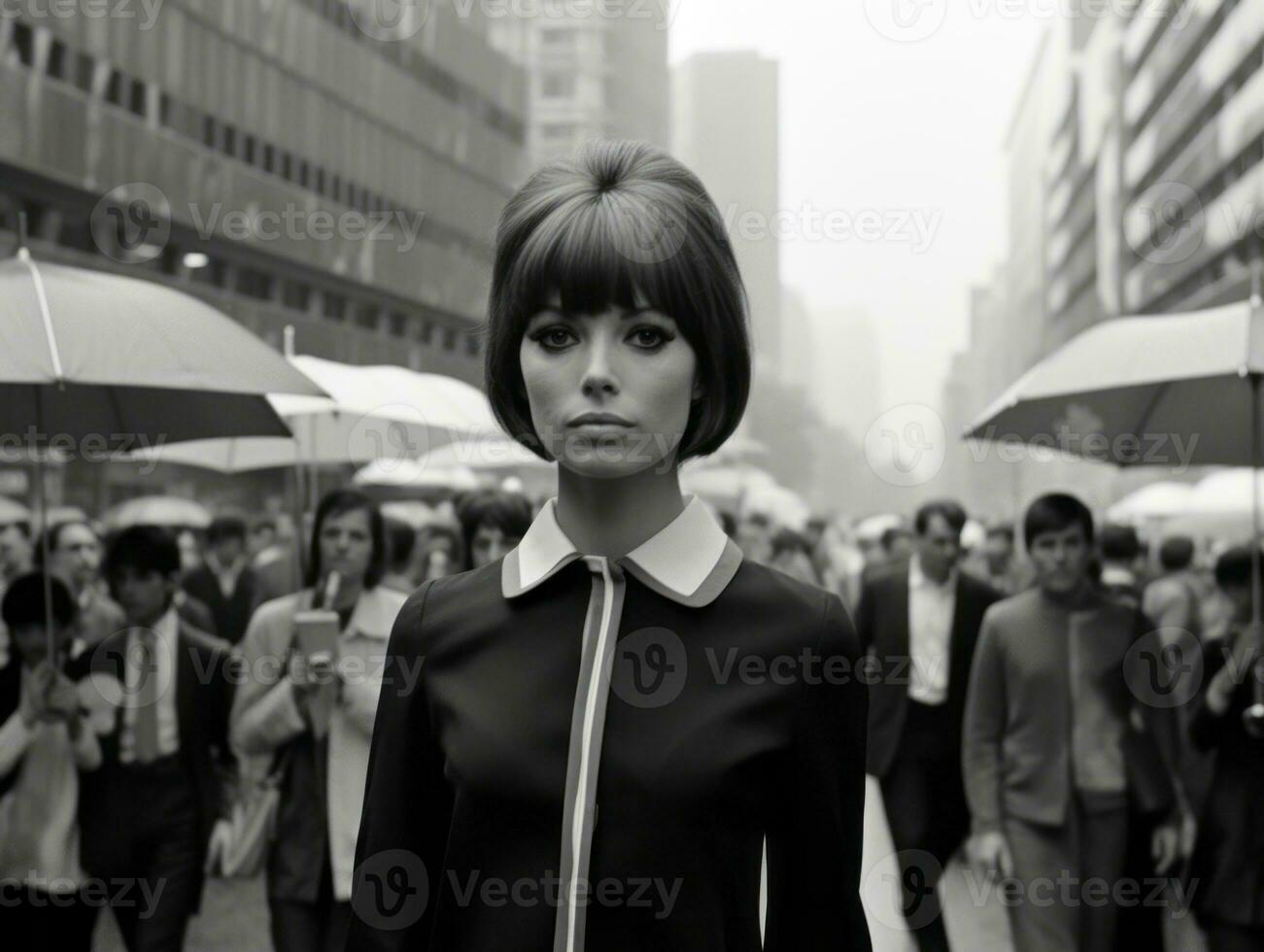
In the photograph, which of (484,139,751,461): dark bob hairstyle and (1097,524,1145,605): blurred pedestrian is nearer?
(484,139,751,461): dark bob hairstyle

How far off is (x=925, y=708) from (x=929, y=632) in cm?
46

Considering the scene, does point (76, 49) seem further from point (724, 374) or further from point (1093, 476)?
point (1093, 476)

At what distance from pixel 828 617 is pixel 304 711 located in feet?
13.8

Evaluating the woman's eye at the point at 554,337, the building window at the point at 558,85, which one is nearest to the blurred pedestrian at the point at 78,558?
the woman's eye at the point at 554,337

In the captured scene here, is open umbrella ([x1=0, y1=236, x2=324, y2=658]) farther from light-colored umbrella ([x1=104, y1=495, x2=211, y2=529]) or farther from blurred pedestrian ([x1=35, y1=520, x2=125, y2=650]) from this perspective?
light-colored umbrella ([x1=104, y1=495, x2=211, y2=529])

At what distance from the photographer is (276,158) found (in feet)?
132

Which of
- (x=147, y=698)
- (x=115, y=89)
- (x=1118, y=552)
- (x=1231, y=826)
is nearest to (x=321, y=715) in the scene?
(x=147, y=698)

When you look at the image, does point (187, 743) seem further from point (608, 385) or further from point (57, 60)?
point (57, 60)

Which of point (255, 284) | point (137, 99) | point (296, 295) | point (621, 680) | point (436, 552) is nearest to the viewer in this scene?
point (621, 680)

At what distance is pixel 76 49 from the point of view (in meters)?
30.0

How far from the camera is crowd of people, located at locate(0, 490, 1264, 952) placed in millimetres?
5957

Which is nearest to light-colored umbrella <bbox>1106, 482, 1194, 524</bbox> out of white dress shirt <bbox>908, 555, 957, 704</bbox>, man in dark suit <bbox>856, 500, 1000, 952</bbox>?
white dress shirt <bbox>908, 555, 957, 704</bbox>

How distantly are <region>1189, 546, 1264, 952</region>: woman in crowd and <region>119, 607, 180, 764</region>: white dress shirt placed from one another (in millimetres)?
3495

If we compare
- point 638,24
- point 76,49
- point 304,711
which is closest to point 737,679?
point 304,711
